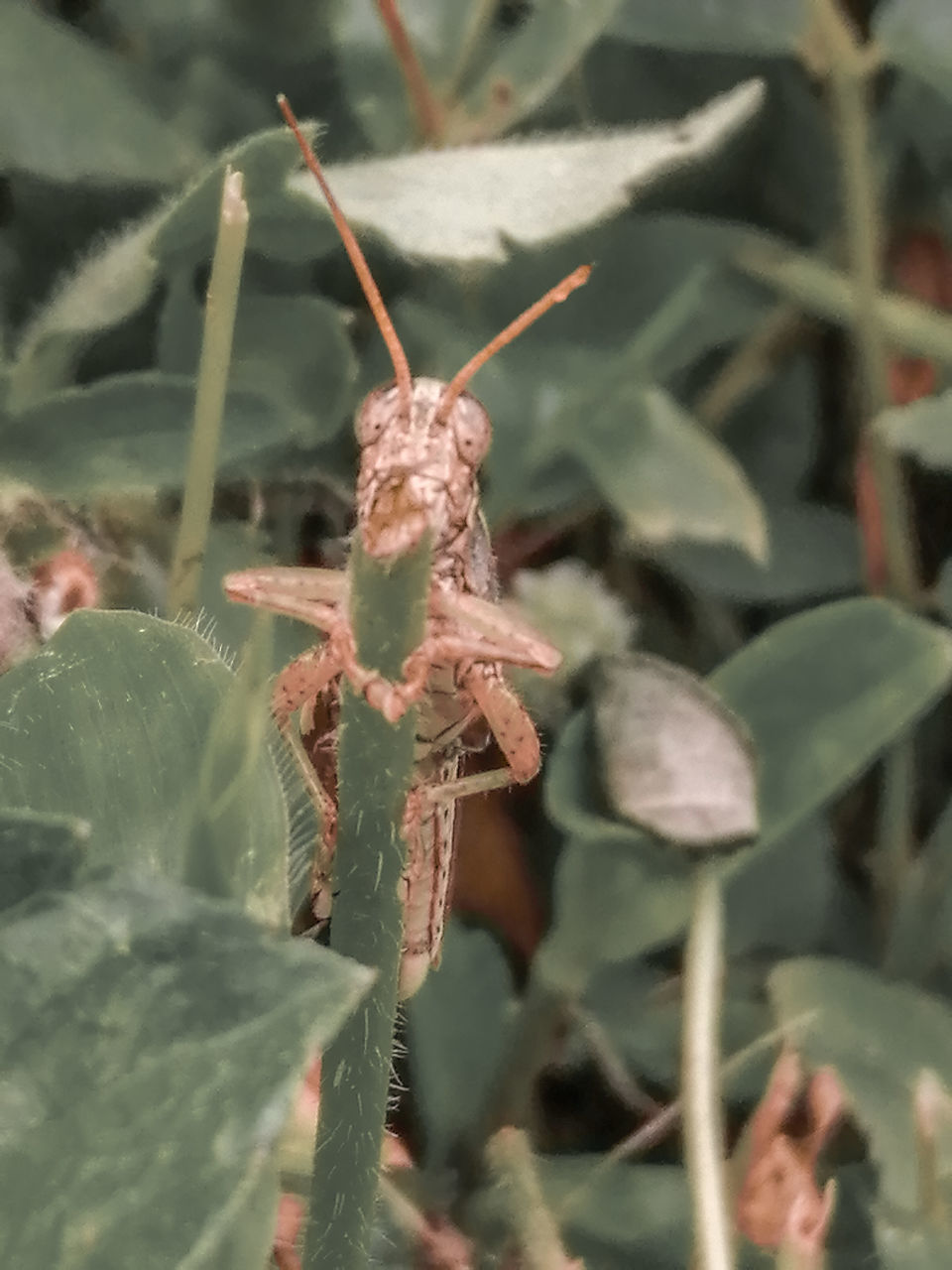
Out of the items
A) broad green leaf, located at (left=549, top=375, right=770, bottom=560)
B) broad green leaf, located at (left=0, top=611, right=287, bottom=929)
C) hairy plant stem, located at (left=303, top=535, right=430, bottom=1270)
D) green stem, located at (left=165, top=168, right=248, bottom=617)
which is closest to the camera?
hairy plant stem, located at (left=303, top=535, right=430, bottom=1270)

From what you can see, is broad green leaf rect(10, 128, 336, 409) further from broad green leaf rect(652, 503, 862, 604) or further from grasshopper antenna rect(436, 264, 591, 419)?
broad green leaf rect(652, 503, 862, 604)

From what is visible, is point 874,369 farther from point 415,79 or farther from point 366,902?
point 366,902

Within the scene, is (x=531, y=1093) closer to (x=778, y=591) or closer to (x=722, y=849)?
(x=722, y=849)

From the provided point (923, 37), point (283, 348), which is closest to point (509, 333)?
point (283, 348)

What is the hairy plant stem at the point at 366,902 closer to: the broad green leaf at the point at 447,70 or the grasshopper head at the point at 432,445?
the grasshopper head at the point at 432,445

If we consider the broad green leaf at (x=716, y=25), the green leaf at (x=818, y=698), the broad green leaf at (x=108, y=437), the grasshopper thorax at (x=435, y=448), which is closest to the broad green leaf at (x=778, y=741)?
the green leaf at (x=818, y=698)

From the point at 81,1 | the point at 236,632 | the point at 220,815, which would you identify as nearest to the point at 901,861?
the point at 236,632

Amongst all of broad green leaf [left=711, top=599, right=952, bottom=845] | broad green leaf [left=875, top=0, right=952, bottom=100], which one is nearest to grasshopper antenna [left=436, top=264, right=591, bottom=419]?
broad green leaf [left=711, top=599, right=952, bottom=845]
